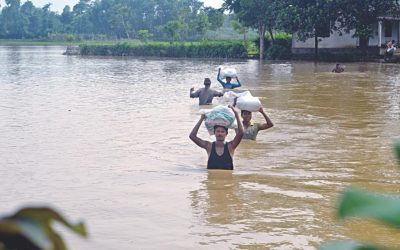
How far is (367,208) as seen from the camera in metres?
0.58

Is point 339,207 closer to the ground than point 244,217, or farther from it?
farther from it

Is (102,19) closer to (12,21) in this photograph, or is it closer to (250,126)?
(12,21)

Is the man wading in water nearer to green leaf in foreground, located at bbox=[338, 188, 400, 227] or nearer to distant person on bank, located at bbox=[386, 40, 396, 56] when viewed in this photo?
green leaf in foreground, located at bbox=[338, 188, 400, 227]

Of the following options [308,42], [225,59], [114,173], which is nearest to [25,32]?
[225,59]

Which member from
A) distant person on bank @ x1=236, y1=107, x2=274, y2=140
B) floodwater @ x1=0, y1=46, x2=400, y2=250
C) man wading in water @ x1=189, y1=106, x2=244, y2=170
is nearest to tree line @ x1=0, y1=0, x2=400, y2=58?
floodwater @ x1=0, y1=46, x2=400, y2=250

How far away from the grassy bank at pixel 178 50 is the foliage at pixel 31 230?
51.2 metres

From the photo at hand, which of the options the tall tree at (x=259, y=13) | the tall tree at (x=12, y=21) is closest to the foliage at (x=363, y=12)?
the tall tree at (x=259, y=13)

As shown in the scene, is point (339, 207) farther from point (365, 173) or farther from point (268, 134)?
point (268, 134)

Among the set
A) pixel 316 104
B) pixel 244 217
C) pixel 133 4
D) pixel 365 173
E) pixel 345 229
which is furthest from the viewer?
pixel 133 4

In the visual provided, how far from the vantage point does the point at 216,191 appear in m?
7.89

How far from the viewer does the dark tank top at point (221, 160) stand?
849cm

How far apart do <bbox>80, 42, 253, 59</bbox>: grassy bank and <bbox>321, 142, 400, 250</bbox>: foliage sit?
51129 mm

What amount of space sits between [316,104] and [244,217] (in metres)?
11.6

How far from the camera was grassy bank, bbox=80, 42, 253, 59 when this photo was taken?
52969mm
